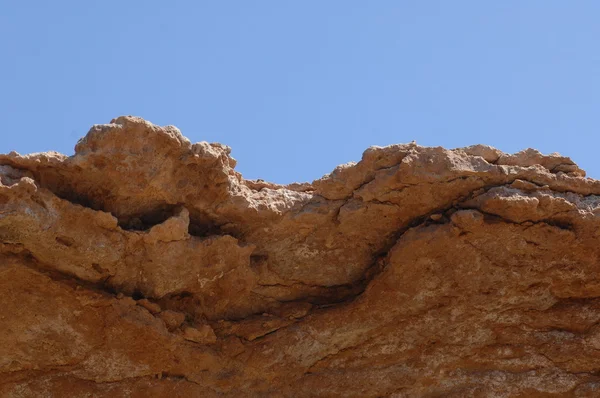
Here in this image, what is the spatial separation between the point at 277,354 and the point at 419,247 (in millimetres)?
1828

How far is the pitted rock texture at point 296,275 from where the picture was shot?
6539mm

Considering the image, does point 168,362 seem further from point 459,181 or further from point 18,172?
point 459,181

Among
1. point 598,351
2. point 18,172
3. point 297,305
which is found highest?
point 18,172

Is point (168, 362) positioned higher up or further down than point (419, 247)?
further down

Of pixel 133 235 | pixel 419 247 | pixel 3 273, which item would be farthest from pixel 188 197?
pixel 419 247

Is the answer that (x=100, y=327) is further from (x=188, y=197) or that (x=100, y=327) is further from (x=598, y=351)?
(x=598, y=351)

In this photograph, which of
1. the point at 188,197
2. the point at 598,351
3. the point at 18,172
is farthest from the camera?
the point at 598,351

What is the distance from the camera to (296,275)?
750 centimetres

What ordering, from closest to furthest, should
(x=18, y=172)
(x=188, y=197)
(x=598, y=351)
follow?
(x=18, y=172), (x=188, y=197), (x=598, y=351)

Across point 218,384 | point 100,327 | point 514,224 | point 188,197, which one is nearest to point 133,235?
point 188,197

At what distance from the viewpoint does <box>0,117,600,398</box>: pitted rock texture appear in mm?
6539

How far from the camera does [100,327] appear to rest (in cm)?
699

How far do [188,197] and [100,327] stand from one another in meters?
1.53

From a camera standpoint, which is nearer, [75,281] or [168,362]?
[75,281]
